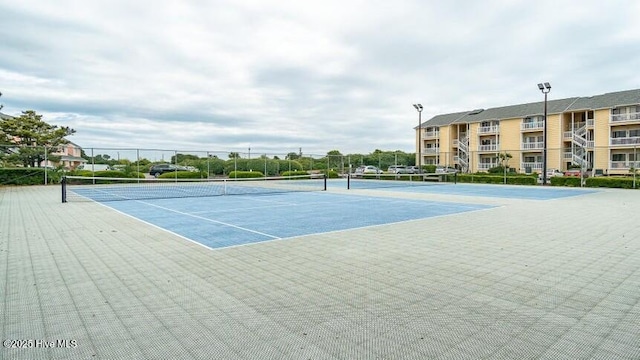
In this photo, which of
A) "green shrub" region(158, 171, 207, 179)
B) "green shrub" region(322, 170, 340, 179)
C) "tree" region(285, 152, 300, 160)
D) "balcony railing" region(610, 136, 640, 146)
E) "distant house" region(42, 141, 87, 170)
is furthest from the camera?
"green shrub" region(322, 170, 340, 179)

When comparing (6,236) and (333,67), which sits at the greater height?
(333,67)

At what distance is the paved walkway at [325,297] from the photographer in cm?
279

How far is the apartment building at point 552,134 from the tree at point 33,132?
28.4 meters

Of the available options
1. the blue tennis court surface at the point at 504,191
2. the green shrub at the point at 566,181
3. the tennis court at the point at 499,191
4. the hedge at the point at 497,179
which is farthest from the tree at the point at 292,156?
the green shrub at the point at 566,181

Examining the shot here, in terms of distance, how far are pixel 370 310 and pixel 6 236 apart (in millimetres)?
7465

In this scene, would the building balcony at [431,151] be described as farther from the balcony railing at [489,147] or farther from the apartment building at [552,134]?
the balcony railing at [489,147]

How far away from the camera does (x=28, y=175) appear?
23172 millimetres

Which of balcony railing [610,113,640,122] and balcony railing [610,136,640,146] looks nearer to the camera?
balcony railing [610,136,640,146]

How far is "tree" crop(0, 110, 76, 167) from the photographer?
2741 centimetres

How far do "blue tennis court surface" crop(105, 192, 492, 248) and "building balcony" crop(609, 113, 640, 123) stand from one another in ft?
109

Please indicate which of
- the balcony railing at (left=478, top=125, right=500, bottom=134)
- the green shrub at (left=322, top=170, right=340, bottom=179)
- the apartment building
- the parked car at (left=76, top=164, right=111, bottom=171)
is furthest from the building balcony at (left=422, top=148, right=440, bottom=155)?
the parked car at (left=76, top=164, right=111, bottom=171)

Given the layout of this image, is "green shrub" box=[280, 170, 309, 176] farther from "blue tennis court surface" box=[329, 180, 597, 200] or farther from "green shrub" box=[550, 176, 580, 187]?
"green shrub" box=[550, 176, 580, 187]

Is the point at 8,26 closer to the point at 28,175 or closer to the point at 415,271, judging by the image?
the point at 415,271

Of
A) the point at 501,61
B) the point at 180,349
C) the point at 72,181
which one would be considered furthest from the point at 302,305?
the point at 72,181
